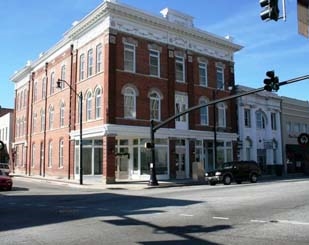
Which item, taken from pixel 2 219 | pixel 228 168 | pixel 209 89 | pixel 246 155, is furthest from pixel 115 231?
pixel 246 155

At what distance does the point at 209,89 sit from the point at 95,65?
Answer: 507 inches

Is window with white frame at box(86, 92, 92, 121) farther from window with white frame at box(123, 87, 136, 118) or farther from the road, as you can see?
the road

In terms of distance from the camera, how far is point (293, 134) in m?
55.8

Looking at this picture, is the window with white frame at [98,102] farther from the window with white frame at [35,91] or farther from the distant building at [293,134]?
the distant building at [293,134]

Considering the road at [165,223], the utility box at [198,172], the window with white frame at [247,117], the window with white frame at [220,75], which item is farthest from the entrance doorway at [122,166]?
the road at [165,223]

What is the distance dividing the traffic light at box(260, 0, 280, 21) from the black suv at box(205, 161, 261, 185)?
22.9 metres

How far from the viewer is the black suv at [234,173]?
32.3m

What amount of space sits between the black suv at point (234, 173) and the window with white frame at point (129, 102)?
27.6ft

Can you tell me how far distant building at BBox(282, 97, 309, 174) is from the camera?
54.2m

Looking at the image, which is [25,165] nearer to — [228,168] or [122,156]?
[122,156]

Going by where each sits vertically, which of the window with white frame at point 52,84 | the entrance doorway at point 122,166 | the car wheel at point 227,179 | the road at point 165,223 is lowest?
the road at point 165,223

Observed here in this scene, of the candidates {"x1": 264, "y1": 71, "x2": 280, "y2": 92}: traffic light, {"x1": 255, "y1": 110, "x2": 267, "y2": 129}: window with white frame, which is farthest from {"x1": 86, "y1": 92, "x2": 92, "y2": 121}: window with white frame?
{"x1": 255, "y1": 110, "x2": 267, "y2": 129}: window with white frame

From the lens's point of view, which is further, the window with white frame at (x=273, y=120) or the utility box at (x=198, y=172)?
the window with white frame at (x=273, y=120)

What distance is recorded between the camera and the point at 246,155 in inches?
1903
